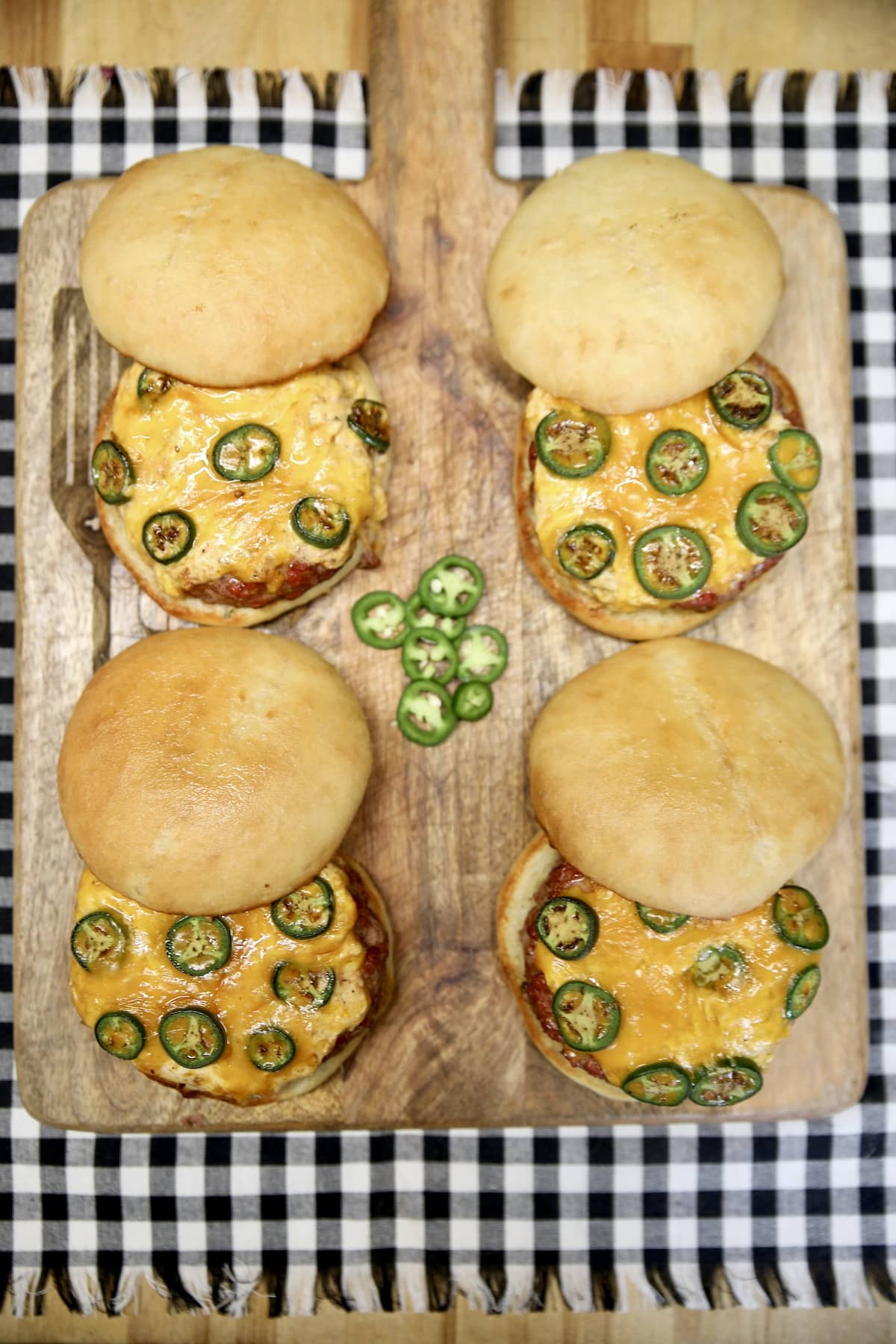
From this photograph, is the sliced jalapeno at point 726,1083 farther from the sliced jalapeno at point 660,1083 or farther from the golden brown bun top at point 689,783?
the golden brown bun top at point 689,783

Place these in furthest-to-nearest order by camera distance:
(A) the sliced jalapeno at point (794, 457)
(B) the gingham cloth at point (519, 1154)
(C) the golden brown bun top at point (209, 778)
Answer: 1. (B) the gingham cloth at point (519, 1154)
2. (A) the sliced jalapeno at point (794, 457)
3. (C) the golden brown bun top at point (209, 778)

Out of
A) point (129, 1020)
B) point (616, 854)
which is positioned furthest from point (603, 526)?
point (129, 1020)

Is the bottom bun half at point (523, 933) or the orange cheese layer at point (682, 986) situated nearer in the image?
the orange cheese layer at point (682, 986)

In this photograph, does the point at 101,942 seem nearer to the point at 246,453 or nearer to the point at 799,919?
the point at 246,453

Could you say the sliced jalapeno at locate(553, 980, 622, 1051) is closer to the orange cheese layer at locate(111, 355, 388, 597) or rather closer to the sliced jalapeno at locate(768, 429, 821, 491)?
the orange cheese layer at locate(111, 355, 388, 597)

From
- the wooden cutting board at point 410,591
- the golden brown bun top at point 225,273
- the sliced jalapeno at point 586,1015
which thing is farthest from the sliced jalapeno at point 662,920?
the golden brown bun top at point 225,273

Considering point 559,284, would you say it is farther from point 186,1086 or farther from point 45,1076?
point 45,1076

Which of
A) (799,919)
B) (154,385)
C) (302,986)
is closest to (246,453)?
(154,385)
